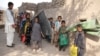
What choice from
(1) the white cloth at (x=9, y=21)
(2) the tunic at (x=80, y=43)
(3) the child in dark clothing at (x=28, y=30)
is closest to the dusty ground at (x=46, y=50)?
(3) the child in dark clothing at (x=28, y=30)

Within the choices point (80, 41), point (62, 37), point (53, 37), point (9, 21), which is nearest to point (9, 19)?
point (9, 21)

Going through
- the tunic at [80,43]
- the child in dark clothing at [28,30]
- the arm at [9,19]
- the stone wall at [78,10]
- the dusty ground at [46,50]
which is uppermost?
the stone wall at [78,10]

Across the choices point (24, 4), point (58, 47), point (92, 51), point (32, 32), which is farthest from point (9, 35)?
point (24, 4)

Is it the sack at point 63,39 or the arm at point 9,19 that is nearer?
the arm at point 9,19

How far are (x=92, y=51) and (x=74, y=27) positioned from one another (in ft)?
3.81

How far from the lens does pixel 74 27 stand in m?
10.0

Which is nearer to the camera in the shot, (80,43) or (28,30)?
(80,43)

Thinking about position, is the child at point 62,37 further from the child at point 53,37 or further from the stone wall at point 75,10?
the stone wall at point 75,10

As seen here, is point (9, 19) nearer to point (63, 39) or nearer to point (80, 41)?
point (63, 39)

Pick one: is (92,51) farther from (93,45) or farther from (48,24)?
(48,24)

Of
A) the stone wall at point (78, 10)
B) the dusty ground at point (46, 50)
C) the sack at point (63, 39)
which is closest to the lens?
the dusty ground at point (46, 50)

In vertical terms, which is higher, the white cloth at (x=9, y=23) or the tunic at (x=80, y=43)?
the white cloth at (x=9, y=23)

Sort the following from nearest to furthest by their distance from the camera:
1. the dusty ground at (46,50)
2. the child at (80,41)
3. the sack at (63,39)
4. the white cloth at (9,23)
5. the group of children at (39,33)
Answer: the child at (80,41), the dusty ground at (46,50), the white cloth at (9,23), the group of children at (39,33), the sack at (63,39)

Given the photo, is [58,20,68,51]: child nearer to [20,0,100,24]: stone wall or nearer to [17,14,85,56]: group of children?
[17,14,85,56]: group of children
